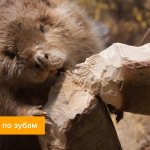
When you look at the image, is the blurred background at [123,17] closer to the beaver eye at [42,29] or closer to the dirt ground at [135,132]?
the dirt ground at [135,132]

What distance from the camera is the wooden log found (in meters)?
1.60

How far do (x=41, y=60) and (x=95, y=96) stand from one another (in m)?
0.23

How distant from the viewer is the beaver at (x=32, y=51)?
1730 millimetres

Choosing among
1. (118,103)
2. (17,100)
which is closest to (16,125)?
(17,100)

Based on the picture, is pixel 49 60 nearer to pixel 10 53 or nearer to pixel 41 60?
pixel 41 60

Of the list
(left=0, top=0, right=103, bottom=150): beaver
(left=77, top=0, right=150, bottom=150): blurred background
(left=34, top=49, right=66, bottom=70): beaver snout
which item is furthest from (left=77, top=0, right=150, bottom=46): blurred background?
(left=34, top=49, right=66, bottom=70): beaver snout

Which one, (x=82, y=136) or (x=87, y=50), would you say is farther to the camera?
(x=87, y=50)

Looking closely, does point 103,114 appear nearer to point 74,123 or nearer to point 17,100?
point 74,123

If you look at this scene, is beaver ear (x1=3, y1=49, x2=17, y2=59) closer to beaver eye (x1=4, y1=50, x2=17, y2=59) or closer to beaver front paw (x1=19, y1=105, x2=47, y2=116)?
beaver eye (x1=4, y1=50, x2=17, y2=59)

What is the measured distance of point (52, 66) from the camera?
1699 millimetres

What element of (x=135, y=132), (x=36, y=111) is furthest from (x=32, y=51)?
(x=135, y=132)

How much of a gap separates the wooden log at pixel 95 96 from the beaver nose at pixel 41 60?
0.09 metres

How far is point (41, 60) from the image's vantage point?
167cm

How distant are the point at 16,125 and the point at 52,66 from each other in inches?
10.7
